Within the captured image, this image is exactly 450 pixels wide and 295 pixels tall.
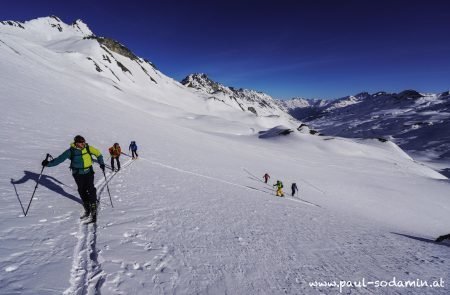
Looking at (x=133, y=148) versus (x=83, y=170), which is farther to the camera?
(x=133, y=148)

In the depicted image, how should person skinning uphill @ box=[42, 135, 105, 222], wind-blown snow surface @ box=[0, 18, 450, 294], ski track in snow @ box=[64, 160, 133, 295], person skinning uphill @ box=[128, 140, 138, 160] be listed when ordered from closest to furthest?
ski track in snow @ box=[64, 160, 133, 295]
wind-blown snow surface @ box=[0, 18, 450, 294]
person skinning uphill @ box=[42, 135, 105, 222]
person skinning uphill @ box=[128, 140, 138, 160]

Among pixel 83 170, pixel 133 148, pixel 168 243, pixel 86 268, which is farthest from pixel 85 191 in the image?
pixel 133 148

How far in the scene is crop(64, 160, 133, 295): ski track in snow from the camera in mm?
5195

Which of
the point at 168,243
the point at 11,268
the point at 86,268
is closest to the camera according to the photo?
the point at 11,268

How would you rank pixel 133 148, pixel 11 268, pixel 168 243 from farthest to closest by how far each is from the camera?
pixel 133 148 < pixel 168 243 < pixel 11 268

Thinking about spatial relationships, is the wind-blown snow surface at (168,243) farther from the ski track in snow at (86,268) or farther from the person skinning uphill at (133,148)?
the person skinning uphill at (133,148)

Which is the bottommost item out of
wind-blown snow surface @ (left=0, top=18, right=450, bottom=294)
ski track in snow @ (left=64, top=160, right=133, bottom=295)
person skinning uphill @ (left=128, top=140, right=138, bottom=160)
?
ski track in snow @ (left=64, top=160, right=133, bottom=295)

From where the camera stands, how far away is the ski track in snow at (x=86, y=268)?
17.0 feet

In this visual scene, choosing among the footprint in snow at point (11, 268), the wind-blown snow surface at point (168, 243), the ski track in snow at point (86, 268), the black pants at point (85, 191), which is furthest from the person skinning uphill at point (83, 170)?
the footprint in snow at point (11, 268)

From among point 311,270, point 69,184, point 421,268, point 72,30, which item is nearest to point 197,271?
point 311,270

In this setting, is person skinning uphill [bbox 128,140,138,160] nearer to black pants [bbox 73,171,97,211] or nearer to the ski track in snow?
black pants [bbox 73,171,97,211]

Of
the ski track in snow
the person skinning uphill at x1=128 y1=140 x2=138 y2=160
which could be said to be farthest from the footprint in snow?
the person skinning uphill at x1=128 y1=140 x2=138 y2=160

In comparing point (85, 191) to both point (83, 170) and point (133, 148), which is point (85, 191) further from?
point (133, 148)

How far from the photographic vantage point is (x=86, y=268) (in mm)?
5785
